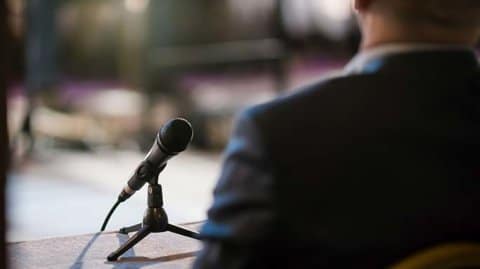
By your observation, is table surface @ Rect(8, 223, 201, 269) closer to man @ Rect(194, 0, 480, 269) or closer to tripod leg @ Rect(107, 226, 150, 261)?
tripod leg @ Rect(107, 226, 150, 261)

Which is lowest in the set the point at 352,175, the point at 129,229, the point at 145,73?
the point at 352,175

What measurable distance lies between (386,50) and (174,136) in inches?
19.8

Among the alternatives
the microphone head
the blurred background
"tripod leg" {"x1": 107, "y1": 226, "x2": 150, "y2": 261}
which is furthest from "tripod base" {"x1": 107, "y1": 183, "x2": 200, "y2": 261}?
the blurred background

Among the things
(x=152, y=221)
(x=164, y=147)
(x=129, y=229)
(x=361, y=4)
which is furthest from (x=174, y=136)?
(x=361, y=4)

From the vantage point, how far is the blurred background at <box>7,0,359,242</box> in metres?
4.95

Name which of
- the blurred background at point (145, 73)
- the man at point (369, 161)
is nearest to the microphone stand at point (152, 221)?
the man at point (369, 161)

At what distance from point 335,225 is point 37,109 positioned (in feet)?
16.3

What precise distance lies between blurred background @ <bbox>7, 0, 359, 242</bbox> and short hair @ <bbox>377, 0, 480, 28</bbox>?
11.3 ft

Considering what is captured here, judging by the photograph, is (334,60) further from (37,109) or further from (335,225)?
(335,225)

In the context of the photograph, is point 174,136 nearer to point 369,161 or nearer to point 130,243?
point 130,243

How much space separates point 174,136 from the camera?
121cm

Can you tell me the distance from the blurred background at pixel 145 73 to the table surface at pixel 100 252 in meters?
2.71

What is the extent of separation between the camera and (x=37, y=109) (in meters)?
5.45

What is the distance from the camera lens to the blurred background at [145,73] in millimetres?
4953
